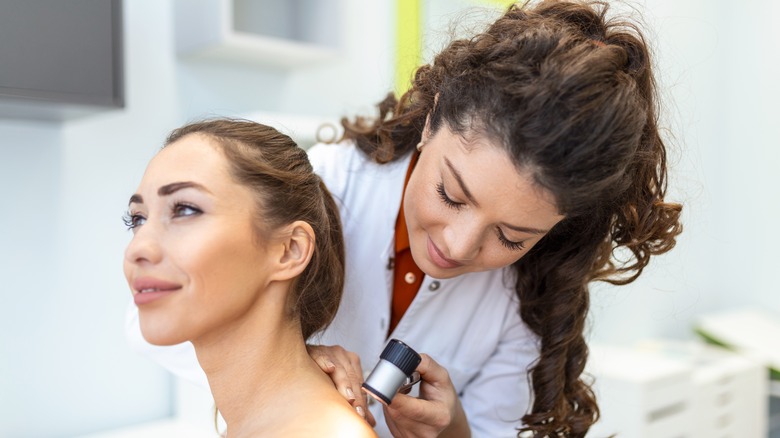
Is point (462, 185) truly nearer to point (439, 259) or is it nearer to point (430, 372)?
point (439, 259)

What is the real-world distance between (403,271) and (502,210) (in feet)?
1.27

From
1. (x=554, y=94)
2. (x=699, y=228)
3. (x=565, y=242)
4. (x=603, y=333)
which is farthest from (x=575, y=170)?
(x=699, y=228)

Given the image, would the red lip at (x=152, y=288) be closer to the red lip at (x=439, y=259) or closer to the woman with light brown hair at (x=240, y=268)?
the woman with light brown hair at (x=240, y=268)

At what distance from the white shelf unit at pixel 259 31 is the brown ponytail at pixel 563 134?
428mm

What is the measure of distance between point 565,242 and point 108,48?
3.08ft

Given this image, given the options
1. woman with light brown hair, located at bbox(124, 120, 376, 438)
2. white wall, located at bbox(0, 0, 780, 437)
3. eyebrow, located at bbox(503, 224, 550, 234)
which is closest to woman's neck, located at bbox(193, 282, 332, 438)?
woman with light brown hair, located at bbox(124, 120, 376, 438)

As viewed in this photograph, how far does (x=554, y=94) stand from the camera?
2.80ft

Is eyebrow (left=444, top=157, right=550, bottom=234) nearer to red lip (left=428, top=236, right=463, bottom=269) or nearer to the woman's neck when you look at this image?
red lip (left=428, top=236, right=463, bottom=269)

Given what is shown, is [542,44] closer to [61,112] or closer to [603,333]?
[61,112]

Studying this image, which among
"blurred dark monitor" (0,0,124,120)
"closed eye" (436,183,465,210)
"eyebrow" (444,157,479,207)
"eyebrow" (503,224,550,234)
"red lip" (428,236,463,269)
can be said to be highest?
"blurred dark monitor" (0,0,124,120)

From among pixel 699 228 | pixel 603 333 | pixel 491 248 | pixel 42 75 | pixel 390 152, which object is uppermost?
pixel 42 75

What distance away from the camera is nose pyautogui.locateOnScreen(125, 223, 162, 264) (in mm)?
848

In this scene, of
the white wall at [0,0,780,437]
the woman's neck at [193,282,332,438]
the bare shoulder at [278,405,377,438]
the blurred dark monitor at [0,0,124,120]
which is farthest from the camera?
the white wall at [0,0,780,437]

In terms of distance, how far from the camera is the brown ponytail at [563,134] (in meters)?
0.86
